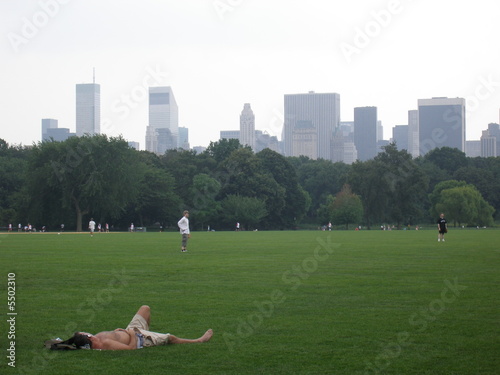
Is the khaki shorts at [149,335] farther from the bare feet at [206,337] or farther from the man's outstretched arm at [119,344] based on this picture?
the bare feet at [206,337]

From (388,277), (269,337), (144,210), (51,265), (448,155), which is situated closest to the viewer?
(269,337)

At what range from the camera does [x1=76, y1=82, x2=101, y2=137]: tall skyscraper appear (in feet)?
579

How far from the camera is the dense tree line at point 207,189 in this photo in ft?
273

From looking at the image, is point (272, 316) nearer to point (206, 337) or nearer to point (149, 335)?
point (206, 337)

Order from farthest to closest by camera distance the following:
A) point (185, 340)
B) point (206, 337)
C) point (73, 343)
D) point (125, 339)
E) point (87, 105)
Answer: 1. point (87, 105)
2. point (206, 337)
3. point (185, 340)
4. point (125, 339)
5. point (73, 343)

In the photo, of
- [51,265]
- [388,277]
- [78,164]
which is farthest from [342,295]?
[78,164]

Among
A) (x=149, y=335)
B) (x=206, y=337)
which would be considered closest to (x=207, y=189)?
(x=206, y=337)

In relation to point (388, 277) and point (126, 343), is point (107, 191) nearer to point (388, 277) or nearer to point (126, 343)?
point (388, 277)

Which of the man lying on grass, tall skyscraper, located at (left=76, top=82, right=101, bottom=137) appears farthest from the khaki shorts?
tall skyscraper, located at (left=76, top=82, right=101, bottom=137)

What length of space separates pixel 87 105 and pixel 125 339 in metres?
178

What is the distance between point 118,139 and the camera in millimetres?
85750

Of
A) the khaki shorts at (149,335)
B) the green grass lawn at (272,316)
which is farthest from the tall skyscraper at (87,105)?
the khaki shorts at (149,335)

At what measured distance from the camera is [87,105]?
182625mm

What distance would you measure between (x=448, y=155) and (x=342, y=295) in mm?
131220
